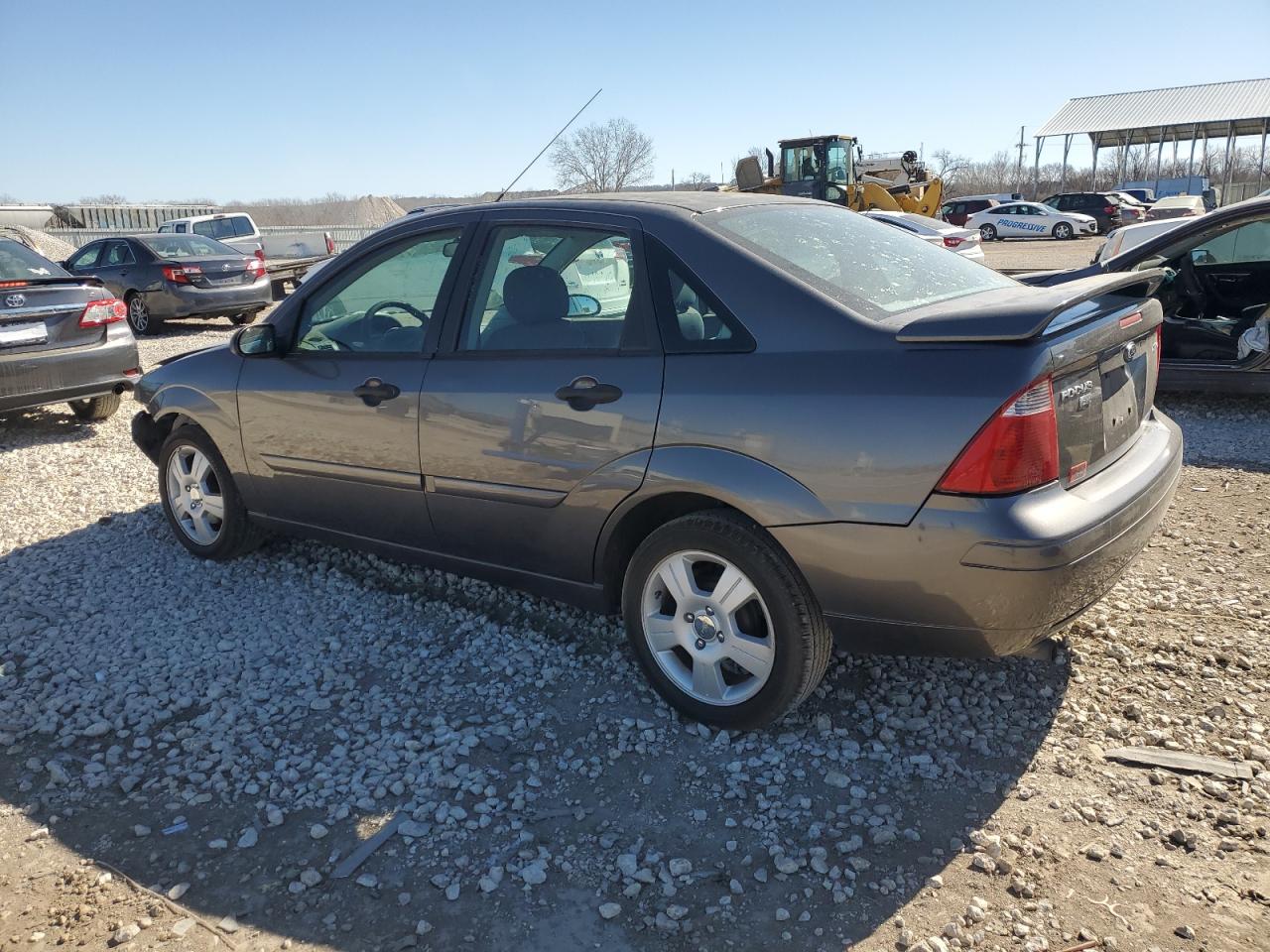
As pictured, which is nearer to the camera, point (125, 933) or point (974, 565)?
point (125, 933)

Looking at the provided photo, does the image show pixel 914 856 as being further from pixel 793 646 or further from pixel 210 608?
pixel 210 608

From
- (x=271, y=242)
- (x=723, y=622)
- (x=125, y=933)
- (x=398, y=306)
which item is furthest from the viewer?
(x=271, y=242)

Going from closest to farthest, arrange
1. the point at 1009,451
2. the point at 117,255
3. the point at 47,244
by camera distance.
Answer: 1. the point at 1009,451
2. the point at 117,255
3. the point at 47,244

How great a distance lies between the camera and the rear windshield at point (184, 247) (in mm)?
14391

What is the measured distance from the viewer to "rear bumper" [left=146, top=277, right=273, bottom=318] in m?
13.9

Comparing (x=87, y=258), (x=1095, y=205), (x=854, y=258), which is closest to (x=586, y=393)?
(x=854, y=258)

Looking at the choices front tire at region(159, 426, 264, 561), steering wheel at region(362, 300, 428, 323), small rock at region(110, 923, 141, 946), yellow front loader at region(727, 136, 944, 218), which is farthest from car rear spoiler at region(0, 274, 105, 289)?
yellow front loader at region(727, 136, 944, 218)

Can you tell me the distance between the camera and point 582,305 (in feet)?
11.6

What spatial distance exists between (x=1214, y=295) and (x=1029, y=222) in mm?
33944

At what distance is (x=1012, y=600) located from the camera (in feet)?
8.97

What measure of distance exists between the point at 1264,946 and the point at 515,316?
2.96 meters

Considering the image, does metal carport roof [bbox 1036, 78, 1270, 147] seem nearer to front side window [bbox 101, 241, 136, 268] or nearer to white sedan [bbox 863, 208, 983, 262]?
white sedan [bbox 863, 208, 983, 262]

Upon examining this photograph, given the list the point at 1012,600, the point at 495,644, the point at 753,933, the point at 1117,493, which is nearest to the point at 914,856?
the point at 753,933

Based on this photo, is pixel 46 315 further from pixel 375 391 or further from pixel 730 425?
pixel 730 425
